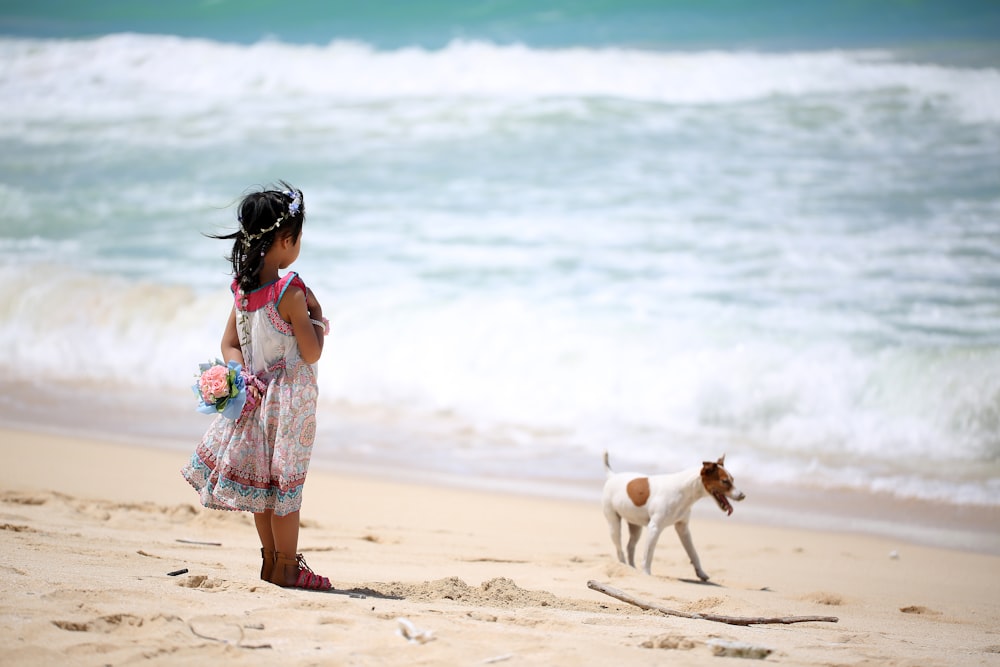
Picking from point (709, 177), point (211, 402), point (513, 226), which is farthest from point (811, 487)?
point (709, 177)

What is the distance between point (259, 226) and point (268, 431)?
30.3 inches

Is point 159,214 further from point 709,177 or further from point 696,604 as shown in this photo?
point 696,604

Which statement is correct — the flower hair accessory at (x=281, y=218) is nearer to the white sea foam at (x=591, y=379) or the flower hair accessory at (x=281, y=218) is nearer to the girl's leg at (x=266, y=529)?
the girl's leg at (x=266, y=529)

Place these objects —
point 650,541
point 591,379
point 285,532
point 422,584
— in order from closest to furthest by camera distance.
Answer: point 285,532 < point 422,584 < point 650,541 < point 591,379

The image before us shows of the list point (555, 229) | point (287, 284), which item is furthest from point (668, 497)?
point (555, 229)

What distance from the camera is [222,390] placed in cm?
371

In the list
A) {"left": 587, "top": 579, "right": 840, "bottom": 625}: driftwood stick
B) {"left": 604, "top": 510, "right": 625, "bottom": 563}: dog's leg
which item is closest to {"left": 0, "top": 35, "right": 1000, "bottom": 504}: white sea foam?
{"left": 604, "top": 510, "right": 625, "bottom": 563}: dog's leg

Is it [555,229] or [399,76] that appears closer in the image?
[555,229]

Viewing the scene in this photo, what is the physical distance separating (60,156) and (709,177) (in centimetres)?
1137

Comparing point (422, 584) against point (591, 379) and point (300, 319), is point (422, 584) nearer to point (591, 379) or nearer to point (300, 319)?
point (300, 319)

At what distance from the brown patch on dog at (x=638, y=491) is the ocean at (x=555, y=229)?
5.44ft

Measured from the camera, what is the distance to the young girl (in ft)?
12.6

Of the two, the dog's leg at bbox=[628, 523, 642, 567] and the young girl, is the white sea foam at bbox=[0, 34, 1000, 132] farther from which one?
the young girl

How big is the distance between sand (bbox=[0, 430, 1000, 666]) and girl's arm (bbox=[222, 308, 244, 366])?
843mm
